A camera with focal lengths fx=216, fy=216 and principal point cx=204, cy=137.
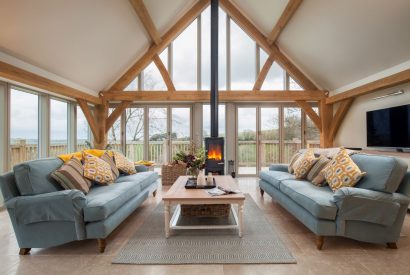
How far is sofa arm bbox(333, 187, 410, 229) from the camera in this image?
6.77 ft

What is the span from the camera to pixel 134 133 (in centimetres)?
622

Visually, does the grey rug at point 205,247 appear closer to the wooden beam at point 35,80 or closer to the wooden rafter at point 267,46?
the wooden beam at point 35,80

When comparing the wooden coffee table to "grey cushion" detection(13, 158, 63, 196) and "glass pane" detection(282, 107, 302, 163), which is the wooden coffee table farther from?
"glass pane" detection(282, 107, 302, 163)

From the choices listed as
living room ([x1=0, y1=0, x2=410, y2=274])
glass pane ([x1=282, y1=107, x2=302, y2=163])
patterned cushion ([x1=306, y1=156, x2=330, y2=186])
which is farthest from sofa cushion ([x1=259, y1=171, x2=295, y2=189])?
glass pane ([x1=282, y1=107, x2=302, y2=163])

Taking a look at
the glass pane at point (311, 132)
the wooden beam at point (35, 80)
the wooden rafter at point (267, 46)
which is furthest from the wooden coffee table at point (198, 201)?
the glass pane at point (311, 132)

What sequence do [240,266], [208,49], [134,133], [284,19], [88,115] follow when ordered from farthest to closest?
[134,133]
[208,49]
[88,115]
[284,19]
[240,266]

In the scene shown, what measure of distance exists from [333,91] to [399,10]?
253 cm

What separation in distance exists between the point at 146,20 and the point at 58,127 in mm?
3067

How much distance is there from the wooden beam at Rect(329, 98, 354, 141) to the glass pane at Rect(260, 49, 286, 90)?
148 centimetres

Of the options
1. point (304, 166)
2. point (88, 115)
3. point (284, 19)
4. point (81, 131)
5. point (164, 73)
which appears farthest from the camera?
point (81, 131)

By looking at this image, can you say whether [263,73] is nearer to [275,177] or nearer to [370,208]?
[275,177]

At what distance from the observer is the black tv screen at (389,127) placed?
3.44 m

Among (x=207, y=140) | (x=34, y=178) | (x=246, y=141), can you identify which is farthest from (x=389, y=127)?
(x=34, y=178)

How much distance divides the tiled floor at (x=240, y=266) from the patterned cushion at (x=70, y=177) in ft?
1.98
